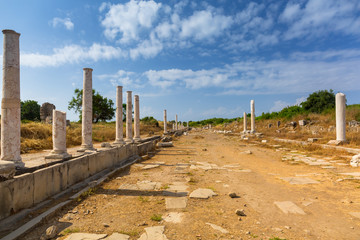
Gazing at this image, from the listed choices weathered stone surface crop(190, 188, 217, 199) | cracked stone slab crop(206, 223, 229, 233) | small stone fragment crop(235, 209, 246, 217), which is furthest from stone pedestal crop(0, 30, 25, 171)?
small stone fragment crop(235, 209, 246, 217)

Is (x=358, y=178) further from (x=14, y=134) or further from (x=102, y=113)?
(x=102, y=113)

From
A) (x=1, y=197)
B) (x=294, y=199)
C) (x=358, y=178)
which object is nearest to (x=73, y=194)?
(x=1, y=197)

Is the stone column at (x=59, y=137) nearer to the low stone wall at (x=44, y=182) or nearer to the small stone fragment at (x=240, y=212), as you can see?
the low stone wall at (x=44, y=182)

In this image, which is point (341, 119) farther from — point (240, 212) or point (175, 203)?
point (175, 203)

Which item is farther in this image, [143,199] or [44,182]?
[143,199]

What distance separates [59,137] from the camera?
6949mm

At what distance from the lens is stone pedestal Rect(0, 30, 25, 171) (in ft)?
18.2

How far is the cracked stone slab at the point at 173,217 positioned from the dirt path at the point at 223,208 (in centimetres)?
2

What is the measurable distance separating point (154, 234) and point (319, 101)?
108 ft

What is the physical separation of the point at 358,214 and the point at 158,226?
3.68m

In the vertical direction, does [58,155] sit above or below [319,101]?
below

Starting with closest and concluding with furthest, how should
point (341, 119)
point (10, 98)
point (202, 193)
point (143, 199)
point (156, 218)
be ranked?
point (156, 218)
point (143, 199)
point (202, 193)
point (10, 98)
point (341, 119)

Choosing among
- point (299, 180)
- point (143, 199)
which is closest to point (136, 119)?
point (143, 199)

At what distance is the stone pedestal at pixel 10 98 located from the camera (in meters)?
5.55
